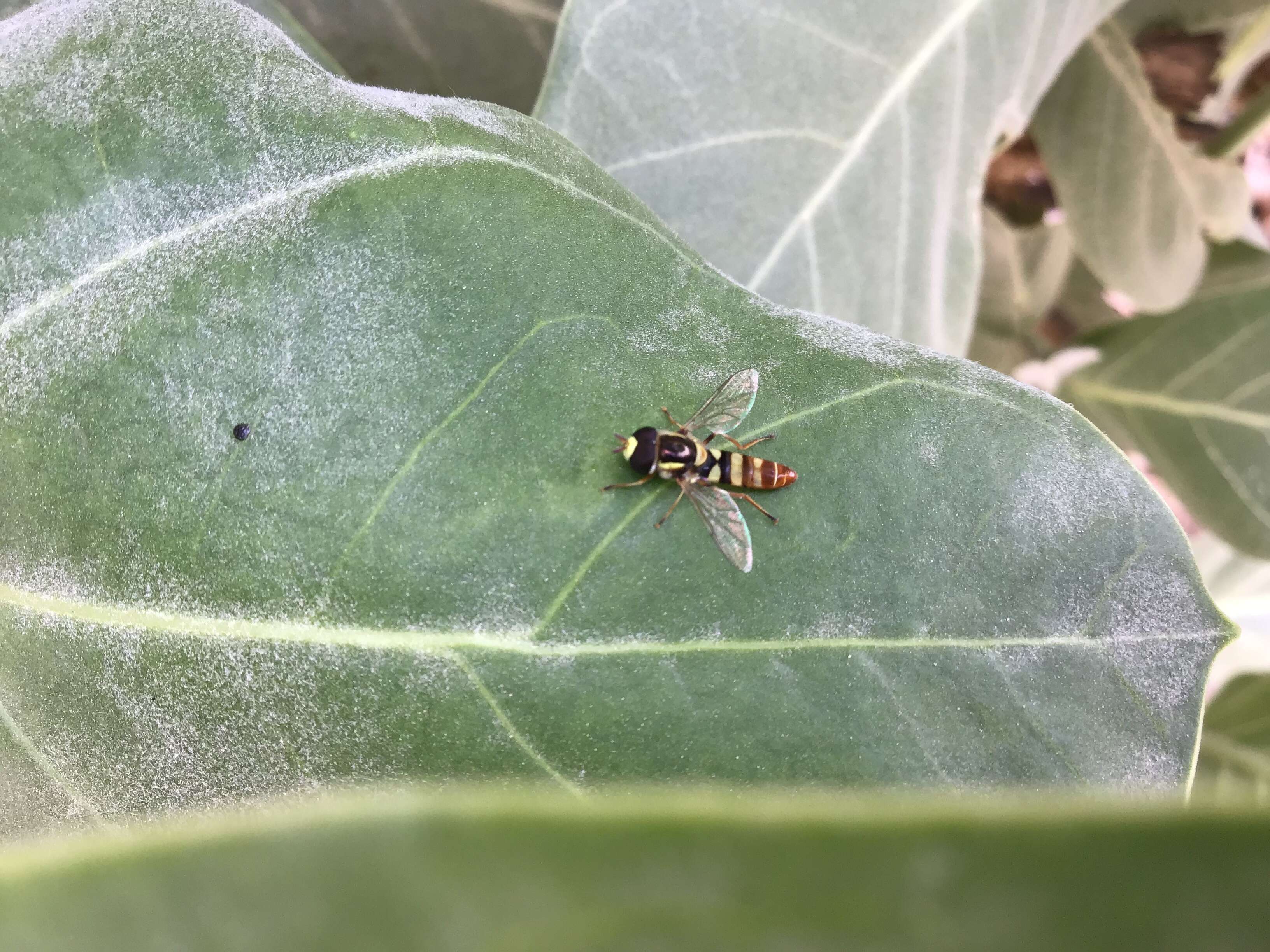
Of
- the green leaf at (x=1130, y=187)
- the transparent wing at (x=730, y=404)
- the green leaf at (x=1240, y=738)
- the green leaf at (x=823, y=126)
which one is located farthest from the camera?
the green leaf at (x=1240, y=738)

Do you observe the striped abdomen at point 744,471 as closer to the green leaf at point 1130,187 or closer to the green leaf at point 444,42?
the green leaf at point 444,42

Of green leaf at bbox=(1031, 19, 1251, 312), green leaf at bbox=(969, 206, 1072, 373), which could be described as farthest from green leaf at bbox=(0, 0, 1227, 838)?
green leaf at bbox=(969, 206, 1072, 373)

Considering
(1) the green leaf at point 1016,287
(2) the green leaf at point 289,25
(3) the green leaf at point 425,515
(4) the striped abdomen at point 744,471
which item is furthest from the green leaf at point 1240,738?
(2) the green leaf at point 289,25

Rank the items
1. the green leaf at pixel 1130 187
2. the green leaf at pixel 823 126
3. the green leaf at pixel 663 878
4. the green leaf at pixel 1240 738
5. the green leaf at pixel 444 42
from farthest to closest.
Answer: the green leaf at pixel 1240 738
the green leaf at pixel 1130 187
the green leaf at pixel 444 42
the green leaf at pixel 823 126
the green leaf at pixel 663 878

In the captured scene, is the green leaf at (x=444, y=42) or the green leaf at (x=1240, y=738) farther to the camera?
the green leaf at (x=1240, y=738)

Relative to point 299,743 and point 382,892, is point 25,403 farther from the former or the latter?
point 382,892

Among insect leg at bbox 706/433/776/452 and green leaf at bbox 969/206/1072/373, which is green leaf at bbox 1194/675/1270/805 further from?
insect leg at bbox 706/433/776/452

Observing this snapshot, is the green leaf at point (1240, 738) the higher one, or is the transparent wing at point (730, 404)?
the transparent wing at point (730, 404)

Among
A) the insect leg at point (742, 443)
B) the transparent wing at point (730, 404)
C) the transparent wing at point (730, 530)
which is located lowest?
the transparent wing at point (730, 530)
